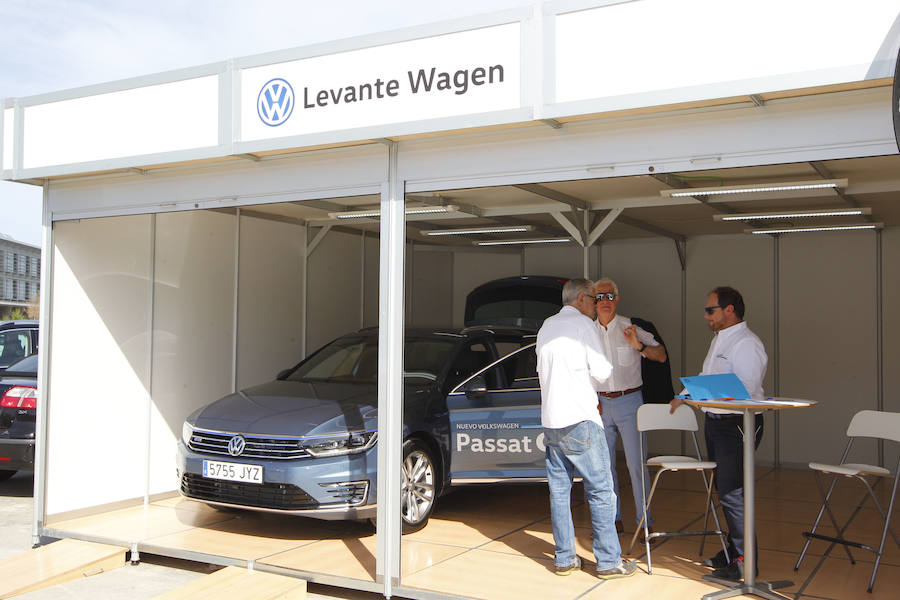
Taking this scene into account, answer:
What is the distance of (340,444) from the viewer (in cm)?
634

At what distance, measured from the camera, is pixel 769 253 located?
34.7 feet

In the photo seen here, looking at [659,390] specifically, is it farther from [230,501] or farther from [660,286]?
[230,501]

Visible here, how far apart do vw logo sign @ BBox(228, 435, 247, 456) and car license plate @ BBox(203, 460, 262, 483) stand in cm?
10

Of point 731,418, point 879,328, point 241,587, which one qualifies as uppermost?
point 879,328

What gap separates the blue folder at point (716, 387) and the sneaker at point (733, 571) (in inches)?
43.5

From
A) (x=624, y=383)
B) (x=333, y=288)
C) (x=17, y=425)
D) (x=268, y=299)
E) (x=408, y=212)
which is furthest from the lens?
(x=333, y=288)

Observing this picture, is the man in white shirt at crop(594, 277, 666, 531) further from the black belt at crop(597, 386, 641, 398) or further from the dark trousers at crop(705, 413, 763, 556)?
the dark trousers at crop(705, 413, 763, 556)

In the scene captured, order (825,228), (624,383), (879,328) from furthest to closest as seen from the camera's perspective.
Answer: (879,328) → (825,228) → (624,383)

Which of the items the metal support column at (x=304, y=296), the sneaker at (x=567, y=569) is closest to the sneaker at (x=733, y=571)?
the sneaker at (x=567, y=569)

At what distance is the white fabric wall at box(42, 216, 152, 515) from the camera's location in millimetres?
7270

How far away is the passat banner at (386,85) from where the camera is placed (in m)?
5.02

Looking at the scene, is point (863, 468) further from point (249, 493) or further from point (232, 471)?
point (232, 471)

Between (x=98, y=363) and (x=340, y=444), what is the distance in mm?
2617

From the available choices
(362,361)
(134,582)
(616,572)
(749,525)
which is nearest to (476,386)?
(362,361)
